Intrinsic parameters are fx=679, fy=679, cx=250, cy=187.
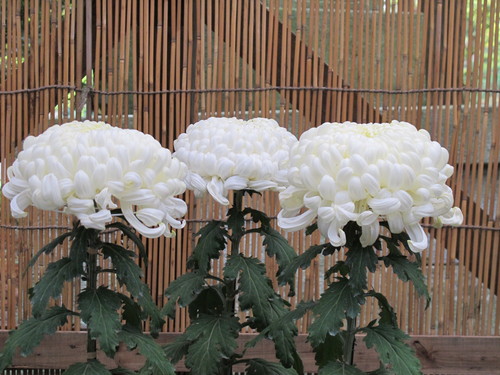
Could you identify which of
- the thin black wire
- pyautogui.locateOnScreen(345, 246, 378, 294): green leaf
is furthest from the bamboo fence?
pyautogui.locateOnScreen(345, 246, 378, 294): green leaf

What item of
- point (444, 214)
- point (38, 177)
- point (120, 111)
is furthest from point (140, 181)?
point (120, 111)

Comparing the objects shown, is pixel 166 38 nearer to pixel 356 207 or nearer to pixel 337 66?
pixel 337 66

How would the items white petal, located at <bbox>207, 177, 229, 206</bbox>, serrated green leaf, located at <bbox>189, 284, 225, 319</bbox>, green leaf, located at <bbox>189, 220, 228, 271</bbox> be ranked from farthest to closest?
serrated green leaf, located at <bbox>189, 284, 225, 319</bbox>
green leaf, located at <bbox>189, 220, 228, 271</bbox>
white petal, located at <bbox>207, 177, 229, 206</bbox>

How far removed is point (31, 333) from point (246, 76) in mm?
1363

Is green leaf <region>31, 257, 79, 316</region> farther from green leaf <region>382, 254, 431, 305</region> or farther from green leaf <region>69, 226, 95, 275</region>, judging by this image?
green leaf <region>382, 254, 431, 305</region>

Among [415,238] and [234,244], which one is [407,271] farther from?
[234,244]

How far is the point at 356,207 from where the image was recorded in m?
1.09

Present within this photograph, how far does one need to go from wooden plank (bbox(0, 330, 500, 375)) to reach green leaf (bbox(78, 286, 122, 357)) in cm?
118

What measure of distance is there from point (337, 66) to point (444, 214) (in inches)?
48.2

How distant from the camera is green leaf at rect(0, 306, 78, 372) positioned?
3.79 feet

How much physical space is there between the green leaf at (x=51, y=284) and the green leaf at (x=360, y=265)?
47cm

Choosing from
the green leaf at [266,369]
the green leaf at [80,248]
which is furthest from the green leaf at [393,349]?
the green leaf at [80,248]

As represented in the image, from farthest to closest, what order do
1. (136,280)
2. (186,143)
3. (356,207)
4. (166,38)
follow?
1. (166,38)
2. (186,143)
3. (136,280)
4. (356,207)

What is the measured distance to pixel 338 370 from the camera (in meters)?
1.13
